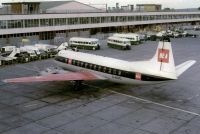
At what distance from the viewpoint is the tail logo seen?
32719 mm

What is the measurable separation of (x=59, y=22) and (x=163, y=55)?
6352cm

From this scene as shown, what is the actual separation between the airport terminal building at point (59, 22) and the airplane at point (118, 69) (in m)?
38.9

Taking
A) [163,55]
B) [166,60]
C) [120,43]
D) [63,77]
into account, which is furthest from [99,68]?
[120,43]

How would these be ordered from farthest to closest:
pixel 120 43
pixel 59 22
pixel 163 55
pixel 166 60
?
pixel 59 22, pixel 120 43, pixel 163 55, pixel 166 60

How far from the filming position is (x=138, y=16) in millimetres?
129000

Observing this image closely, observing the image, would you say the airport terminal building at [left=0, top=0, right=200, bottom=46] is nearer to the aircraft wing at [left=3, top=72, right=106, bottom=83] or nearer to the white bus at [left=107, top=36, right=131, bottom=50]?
the white bus at [left=107, top=36, right=131, bottom=50]

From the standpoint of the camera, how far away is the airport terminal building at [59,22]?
79.1 metres

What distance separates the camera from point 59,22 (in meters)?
92.0

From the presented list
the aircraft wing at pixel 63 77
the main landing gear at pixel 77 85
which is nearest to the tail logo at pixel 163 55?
the aircraft wing at pixel 63 77

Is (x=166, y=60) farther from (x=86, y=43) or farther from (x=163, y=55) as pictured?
(x=86, y=43)

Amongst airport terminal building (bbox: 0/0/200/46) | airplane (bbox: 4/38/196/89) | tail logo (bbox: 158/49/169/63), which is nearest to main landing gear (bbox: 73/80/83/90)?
airplane (bbox: 4/38/196/89)

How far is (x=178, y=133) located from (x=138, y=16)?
107 meters

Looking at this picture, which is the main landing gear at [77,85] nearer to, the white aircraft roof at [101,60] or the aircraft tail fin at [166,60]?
the white aircraft roof at [101,60]

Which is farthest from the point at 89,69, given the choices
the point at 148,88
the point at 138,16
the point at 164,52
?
the point at 138,16
